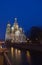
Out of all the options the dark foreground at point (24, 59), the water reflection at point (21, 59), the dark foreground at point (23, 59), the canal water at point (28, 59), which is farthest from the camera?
the water reflection at point (21, 59)

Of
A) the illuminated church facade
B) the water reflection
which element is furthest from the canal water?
the illuminated church facade

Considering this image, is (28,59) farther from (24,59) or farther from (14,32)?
(14,32)

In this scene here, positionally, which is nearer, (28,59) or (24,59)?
(28,59)

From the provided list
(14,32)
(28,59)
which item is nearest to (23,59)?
(28,59)

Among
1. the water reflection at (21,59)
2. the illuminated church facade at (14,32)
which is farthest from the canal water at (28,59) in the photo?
the illuminated church facade at (14,32)

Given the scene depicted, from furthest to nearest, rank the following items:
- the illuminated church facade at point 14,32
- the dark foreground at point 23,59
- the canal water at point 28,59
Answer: the illuminated church facade at point 14,32
the canal water at point 28,59
the dark foreground at point 23,59

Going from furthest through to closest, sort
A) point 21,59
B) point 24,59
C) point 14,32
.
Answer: point 14,32
point 21,59
point 24,59

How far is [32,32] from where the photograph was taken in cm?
1409

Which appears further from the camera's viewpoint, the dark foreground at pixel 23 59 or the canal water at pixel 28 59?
the canal water at pixel 28 59

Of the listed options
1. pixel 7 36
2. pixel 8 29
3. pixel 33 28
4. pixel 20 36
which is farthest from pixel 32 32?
pixel 8 29

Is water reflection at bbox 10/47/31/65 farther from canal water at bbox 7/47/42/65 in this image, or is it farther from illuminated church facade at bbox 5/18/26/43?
illuminated church facade at bbox 5/18/26/43

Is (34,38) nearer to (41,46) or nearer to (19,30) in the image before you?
(41,46)

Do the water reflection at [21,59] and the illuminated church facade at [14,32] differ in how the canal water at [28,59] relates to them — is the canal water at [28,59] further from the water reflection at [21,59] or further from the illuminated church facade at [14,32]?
the illuminated church facade at [14,32]

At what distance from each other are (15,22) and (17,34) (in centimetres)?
623
